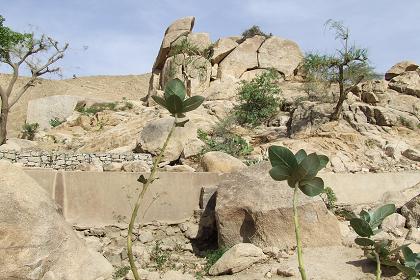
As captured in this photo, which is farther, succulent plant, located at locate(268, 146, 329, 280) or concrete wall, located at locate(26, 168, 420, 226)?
concrete wall, located at locate(26, 168, 420, 226)

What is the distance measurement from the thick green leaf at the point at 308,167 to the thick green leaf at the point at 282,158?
0.09 feet

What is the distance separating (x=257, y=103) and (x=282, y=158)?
43.8 feet

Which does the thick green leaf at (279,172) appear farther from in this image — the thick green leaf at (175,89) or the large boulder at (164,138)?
the large boulder at (164,138)

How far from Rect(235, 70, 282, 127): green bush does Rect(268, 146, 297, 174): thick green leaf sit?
12655 millimetres

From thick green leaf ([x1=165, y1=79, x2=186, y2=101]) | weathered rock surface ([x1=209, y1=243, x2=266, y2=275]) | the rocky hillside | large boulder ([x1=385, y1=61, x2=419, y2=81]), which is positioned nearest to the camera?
thick green leaf ([x1=165, y1=79, x2=186, y2=101])

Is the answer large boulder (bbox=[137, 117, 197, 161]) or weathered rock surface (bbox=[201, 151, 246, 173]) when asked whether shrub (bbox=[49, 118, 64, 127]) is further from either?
weathered rock surface (bbox=[201, 151, 246, 173])

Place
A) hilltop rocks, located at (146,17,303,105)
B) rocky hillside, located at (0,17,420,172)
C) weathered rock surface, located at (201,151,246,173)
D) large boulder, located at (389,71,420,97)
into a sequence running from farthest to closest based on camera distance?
1. hilltop rocks, located at (146,17,303,105)
2. large boulder, located at (389,71,420,97)
3. rocky hillside, located at (0,17,420,172)
4. weathered rock surface, located at (201,151,246,173)

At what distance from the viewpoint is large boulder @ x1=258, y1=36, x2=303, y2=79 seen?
20125mm

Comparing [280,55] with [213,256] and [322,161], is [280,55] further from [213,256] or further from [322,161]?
[322,161]

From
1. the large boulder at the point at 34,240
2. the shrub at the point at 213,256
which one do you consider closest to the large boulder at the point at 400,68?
the shrub at the point at 213,256

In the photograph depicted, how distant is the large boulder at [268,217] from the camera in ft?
19.4

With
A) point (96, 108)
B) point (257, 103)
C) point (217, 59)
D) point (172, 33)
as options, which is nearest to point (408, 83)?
point (257, 103)

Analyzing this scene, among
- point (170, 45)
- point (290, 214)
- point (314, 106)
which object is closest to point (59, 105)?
point (170, 45)

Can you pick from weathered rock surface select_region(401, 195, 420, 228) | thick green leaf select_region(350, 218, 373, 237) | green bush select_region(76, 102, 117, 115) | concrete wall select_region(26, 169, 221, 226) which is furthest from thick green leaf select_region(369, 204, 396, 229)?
green bush select_region(76, 102, 117, 115)
